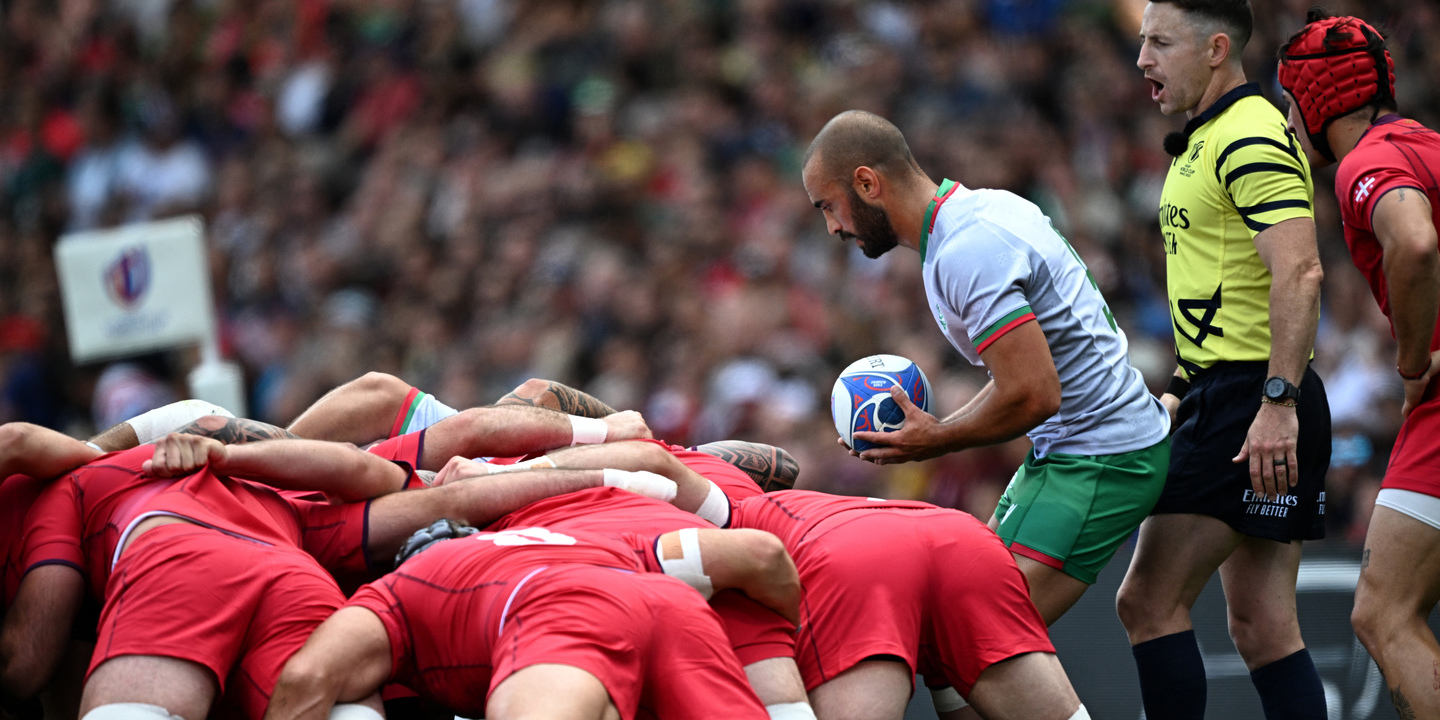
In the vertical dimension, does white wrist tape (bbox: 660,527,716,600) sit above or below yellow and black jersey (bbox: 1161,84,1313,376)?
below

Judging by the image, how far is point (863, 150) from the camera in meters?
3.96

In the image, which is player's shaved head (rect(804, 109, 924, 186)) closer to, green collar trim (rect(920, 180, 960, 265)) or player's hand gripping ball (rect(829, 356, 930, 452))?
green collar trim (rect(920, 180, 960, 265))

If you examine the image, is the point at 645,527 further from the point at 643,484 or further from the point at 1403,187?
the point at 1403,187

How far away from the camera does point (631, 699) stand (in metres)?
3.07

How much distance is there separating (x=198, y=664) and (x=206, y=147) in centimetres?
913

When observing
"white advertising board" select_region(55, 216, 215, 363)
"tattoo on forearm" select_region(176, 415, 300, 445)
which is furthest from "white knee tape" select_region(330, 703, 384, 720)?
"white advertising board" select_region(55, 216, 215, 363)

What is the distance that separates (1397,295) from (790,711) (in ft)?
6.66

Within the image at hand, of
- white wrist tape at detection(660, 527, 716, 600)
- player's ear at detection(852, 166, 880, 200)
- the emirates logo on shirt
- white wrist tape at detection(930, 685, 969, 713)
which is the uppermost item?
the emirates logo on shirt

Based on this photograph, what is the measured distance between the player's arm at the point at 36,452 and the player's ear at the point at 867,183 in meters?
2.37

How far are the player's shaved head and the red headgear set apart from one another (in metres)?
1.19

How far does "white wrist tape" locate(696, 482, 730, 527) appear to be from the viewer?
4.07 m

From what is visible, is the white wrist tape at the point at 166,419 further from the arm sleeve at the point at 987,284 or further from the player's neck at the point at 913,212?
the arm sleeve at the point at 987,284

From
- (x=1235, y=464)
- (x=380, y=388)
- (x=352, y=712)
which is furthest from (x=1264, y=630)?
(x=380, y=388)

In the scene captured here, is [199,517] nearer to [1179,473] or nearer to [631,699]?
[631,699]
